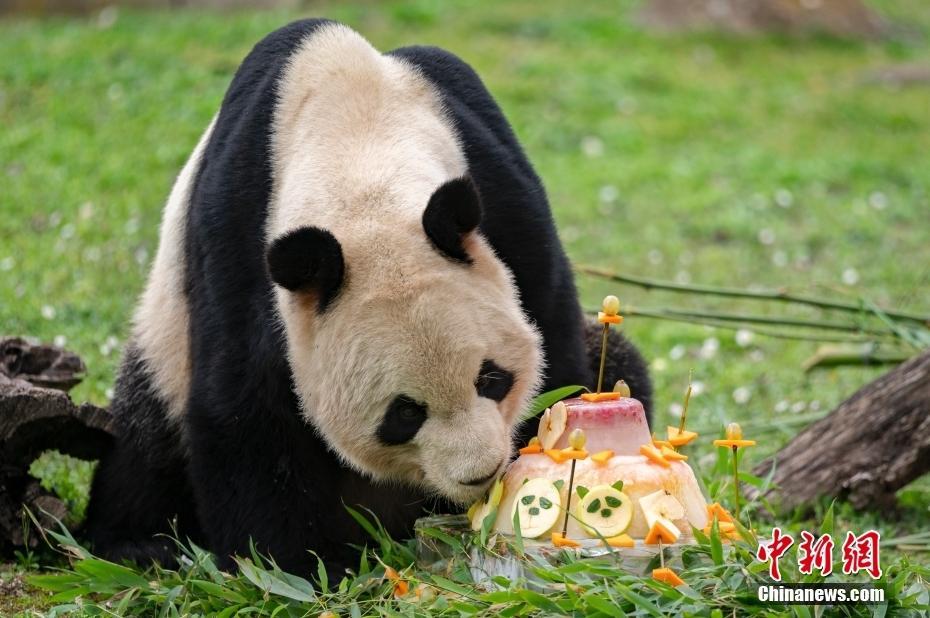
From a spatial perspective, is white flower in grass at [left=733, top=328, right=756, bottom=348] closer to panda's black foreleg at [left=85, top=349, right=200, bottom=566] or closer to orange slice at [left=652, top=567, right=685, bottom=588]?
panda's black foreleg at [left=85, top=349, right=200, bottom=566]

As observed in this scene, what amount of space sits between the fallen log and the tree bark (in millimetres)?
2939

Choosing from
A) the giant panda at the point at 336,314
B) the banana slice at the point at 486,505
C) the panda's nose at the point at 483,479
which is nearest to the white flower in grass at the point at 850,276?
the giant panda at the point at 336,314

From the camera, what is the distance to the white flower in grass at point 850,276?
9477 millimetres

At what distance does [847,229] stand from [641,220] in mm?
1816

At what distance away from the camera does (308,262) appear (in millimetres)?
3750

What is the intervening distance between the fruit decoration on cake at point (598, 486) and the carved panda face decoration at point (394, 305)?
0.12 m

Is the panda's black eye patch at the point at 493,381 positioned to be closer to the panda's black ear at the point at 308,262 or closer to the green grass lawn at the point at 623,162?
the panda's black ear at the point at 308,262

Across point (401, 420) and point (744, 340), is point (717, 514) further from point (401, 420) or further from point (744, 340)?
point (744, 340)

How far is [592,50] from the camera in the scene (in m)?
15.6

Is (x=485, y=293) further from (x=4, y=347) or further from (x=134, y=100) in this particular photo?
(x=134, y=100)

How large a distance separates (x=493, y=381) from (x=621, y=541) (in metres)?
0.67

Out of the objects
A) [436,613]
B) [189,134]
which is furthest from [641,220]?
[436,613]

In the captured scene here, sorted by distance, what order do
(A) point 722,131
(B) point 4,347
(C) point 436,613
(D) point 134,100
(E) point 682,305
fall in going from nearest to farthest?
(C) point 436,613
(B) point 4,347
(E) point 682,305
(D) point 134,100
(A) point 722,131

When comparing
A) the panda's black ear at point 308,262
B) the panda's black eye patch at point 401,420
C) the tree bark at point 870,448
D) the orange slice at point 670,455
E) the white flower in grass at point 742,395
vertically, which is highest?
the panda's black ear at point 308,262
